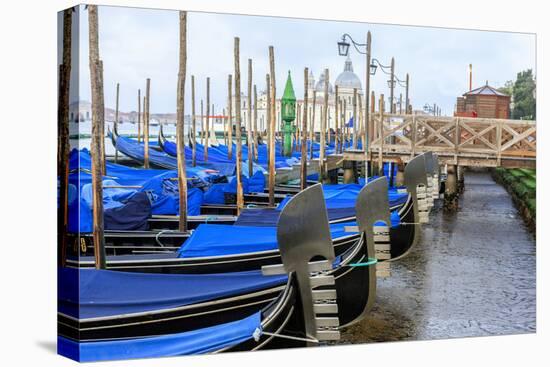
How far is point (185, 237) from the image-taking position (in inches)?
212

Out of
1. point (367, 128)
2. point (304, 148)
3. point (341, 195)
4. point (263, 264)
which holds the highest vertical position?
point (367, 128)

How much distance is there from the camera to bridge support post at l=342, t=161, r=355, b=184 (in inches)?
228

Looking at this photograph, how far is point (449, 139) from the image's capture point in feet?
20.5

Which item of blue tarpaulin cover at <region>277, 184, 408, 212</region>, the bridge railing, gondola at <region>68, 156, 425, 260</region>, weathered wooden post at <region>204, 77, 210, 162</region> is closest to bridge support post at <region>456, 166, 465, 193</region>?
Answer: the bridge railing

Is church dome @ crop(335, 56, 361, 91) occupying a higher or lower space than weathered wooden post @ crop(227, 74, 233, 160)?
higher

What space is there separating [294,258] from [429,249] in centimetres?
170

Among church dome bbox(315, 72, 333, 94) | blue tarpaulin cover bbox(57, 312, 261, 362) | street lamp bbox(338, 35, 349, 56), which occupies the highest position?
street lamp bbox(338, 35, 349, 56)

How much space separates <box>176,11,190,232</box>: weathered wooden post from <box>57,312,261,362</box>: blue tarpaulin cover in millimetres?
1000

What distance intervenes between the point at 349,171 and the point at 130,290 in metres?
1.73

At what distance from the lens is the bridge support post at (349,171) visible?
5789 millimetres

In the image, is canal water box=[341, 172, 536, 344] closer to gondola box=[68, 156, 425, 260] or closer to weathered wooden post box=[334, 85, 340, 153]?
gondola box=[68, 156, 425, 260]

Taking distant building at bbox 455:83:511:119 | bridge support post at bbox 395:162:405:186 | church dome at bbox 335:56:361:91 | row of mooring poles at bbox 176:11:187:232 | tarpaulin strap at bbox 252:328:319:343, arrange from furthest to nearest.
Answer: bridge support post at bbox 395:162:405:186
distant building at bbox 455:83:511:119
church dome at bbox 335:56:361:91
row of mooring poles at bbox 176:11:187:232
tarpaulin strap at bbox 252:328:319:343

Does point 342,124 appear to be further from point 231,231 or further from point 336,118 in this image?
point 231,231

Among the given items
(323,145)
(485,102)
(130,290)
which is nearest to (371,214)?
(323,145)
